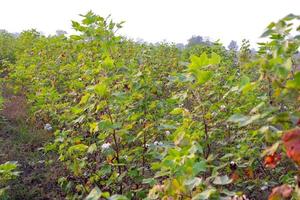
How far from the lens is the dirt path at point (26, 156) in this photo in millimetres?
4691

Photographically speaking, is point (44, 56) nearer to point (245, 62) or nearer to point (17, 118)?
point (17, 118)

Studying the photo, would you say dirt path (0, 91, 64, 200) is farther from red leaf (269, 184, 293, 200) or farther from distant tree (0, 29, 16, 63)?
distant tree (0, 29, 16, 63)

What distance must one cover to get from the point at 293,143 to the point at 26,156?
4940mm

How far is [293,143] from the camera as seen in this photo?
1276 millimetres

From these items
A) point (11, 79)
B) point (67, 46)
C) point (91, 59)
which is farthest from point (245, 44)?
point (11, 79)

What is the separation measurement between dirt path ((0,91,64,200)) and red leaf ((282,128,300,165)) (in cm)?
352

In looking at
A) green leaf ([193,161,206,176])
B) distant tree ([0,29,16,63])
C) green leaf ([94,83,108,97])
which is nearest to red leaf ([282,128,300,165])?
green leaf ([193,161,206,176])

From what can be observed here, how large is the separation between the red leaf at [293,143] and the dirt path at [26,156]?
352cm

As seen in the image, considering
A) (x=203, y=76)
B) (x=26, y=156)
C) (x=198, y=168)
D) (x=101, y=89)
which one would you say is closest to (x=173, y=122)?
(x=101, y=89)

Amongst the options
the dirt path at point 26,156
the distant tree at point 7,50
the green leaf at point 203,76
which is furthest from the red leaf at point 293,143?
the distant tree at point 7,50

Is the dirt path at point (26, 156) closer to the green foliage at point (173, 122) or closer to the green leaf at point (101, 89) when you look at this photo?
the green foliage at point (173, 122)

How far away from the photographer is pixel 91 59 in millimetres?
5000

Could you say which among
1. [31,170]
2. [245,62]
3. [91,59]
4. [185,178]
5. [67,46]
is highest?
[67,46]

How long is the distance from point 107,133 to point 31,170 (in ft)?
8.54
